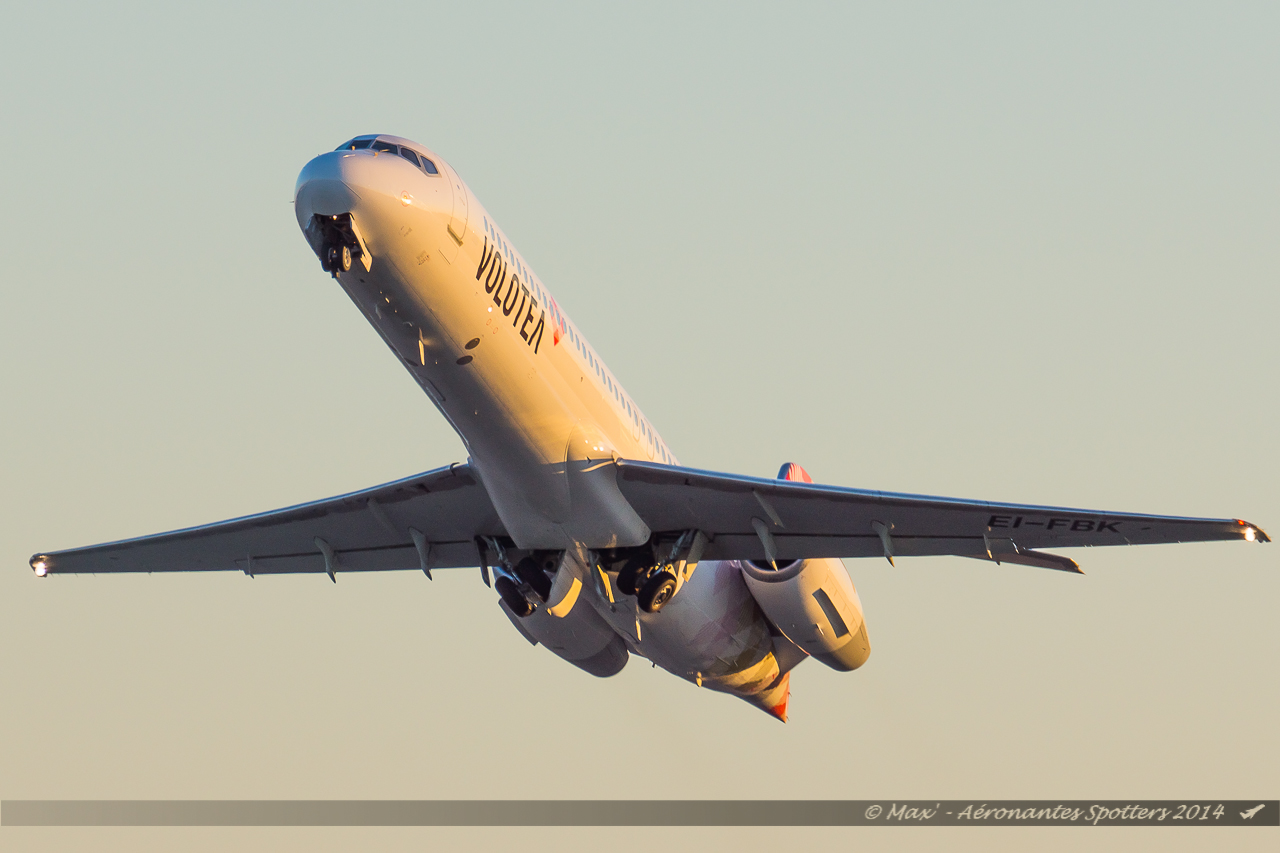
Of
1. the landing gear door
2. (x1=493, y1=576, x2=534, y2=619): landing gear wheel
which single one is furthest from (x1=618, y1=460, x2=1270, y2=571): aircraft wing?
the landing gear door

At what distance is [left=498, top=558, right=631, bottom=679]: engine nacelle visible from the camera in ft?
93.6

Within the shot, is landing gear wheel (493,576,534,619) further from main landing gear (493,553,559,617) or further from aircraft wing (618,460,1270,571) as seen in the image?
aircraft wing (618,460,1270,571)

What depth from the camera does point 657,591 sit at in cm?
2498

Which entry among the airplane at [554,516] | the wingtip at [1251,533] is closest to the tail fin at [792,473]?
the airplane at [554,516]

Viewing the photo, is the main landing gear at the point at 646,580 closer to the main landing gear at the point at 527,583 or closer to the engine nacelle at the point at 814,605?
the main landing gear at the point at 527,583

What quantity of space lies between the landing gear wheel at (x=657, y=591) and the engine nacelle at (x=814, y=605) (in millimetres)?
3280

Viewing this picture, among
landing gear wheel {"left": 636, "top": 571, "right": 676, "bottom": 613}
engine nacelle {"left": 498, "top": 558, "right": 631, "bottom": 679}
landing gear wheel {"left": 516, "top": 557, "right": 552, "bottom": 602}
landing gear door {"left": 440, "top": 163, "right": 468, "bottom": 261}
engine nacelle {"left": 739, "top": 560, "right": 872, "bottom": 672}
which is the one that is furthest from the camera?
engine nacelle {"left": 498, "top": 558, "right": 631, "bottom": 679}

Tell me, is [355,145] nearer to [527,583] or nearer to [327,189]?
[327,189]

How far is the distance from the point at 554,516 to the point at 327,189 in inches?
271

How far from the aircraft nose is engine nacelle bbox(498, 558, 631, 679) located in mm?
9778

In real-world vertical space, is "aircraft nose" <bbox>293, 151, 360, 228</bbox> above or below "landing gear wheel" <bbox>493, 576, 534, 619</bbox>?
above

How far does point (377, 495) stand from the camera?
2588 centimetres

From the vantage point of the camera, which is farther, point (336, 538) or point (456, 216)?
point (336, 538)

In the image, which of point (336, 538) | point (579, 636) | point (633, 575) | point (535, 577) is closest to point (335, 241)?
point (535, 577)
